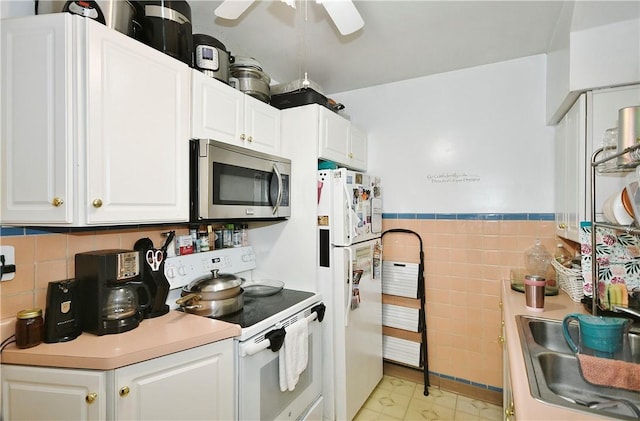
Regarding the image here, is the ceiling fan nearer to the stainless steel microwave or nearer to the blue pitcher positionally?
the stainless steel microwave

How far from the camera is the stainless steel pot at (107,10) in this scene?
1167 millimetres

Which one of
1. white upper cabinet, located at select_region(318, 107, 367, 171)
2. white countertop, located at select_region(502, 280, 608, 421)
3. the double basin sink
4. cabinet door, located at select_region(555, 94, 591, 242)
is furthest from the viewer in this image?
white upper cabinet, located at select_region(318, 107, 367, 171)

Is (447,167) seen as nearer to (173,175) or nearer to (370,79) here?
(370,79)

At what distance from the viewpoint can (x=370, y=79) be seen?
2645mm

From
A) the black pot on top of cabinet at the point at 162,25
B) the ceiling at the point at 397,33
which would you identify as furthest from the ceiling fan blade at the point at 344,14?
the black pot on top of cabinet at the point at 162,25

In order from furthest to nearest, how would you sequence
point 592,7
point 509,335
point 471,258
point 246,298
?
1. point 471,258
2. point 246,298
3. point 592,7
4. point 509,335

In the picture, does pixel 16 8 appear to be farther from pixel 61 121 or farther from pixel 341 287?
pixel 341 287

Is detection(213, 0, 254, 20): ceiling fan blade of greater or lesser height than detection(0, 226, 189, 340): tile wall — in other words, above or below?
above

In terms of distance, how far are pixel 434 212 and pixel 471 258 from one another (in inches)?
18.0

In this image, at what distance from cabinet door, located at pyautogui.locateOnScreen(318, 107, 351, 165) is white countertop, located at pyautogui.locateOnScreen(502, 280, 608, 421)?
1.43 meters

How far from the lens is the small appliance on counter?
121cm

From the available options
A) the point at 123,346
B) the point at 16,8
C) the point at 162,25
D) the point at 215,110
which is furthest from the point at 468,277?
the point at 16,8

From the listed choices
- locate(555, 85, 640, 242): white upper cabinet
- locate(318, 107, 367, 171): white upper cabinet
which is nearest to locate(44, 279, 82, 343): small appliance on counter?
locate(318, 107, 367, 171): white upper cabinet

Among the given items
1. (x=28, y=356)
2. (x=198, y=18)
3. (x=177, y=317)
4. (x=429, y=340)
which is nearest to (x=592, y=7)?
(x=198, y=18)
